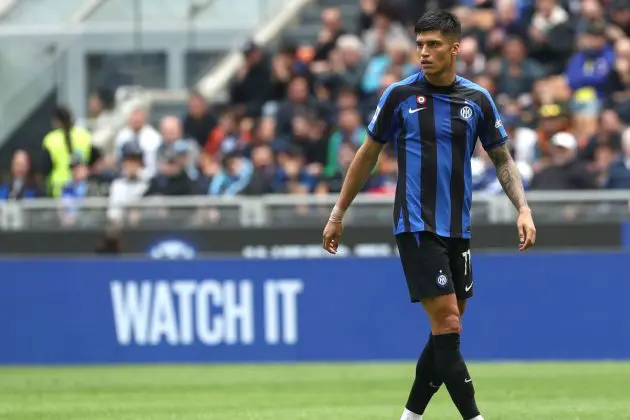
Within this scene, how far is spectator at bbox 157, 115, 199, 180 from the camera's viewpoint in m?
20.0

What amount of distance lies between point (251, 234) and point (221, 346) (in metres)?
1.55

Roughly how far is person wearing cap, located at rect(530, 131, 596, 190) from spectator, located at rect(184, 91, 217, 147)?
530cm

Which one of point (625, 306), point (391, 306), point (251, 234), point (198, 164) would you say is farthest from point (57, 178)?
point (625, 306)

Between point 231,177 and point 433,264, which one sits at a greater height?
point 231,177

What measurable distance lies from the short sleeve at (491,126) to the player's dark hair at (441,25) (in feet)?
1.35

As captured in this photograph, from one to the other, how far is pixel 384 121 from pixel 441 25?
2.01ft

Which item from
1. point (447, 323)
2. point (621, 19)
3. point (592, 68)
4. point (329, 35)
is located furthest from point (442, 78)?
point (329, 35)

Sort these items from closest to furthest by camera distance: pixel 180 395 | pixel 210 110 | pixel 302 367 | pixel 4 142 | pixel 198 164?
pixel 180 395
pixel 302 367
pixel 198 164
pixel 210 110
pixel 4 142

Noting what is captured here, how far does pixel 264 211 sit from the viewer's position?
18031 mm

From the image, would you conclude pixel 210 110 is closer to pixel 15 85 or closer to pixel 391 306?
pixel 15 85

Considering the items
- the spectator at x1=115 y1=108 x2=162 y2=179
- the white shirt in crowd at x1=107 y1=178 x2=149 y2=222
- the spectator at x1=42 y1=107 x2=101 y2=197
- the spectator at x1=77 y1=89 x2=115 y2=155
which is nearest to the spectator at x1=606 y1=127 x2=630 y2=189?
the white shirt in crowd at x1=107 y1=178 x2=149 y2=222

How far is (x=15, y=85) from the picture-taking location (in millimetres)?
23125

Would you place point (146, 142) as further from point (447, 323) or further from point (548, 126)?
point (447, 323)

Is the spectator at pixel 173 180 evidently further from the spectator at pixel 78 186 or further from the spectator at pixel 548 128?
the spectator at pixel 548 128
